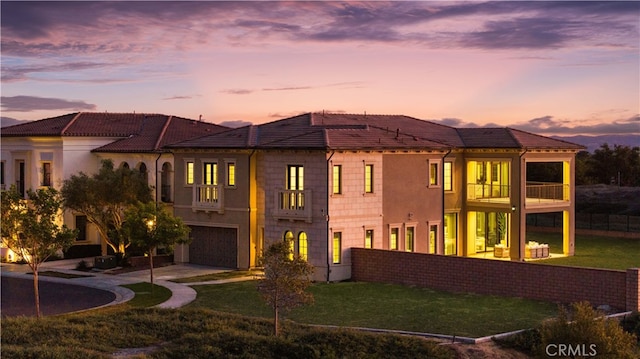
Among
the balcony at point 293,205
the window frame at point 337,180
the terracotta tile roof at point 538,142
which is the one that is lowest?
the balcony at point 293,205

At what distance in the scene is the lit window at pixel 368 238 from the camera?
37859 mm

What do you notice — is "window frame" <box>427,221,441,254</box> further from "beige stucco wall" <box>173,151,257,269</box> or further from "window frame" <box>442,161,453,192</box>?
"beige stucco wall" <box>173,151,257,269</box>

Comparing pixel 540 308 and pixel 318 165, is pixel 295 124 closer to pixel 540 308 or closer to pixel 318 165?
pixel 318 165

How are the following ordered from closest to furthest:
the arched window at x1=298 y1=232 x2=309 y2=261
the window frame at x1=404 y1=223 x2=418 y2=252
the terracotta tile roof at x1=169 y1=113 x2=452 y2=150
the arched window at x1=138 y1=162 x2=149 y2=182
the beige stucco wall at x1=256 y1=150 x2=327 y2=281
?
the beige stucco wall at x1=256 y1=150 x2=327 y2=281 → the arched window at x1=298 y1=232 x2=309 y2=261 → the terracotta tile roof at x1=169 y1=113 x2=452 y2=150 → the window frame at x1=404 y1=223 x2=418 y2=252 → the arched window at x1=138 y1=162 x2=149 y2=182

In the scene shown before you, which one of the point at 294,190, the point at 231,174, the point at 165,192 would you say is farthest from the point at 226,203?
the point at 165,192

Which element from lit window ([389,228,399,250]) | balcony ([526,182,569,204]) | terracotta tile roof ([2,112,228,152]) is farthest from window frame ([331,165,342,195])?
balcony ([526,182,569,204])

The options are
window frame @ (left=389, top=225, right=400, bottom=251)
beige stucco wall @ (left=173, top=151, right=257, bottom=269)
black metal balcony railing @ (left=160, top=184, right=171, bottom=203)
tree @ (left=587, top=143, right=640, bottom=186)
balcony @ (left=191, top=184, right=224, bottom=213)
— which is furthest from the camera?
tree @ (left=587, top=143, right=640, bottom=186)

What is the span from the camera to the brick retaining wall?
29094 mm

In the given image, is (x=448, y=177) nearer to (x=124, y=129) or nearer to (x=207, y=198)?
(x=207, y=198)

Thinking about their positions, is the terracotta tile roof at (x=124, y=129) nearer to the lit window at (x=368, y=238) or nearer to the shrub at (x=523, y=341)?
the lit window at (x=368, y=238)

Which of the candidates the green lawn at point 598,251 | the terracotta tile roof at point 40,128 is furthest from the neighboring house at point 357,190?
the terracotta tile roof at point 40,128

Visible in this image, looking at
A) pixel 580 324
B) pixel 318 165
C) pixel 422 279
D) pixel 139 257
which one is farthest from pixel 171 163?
pixel 580 324

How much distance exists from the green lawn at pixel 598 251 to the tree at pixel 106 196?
19109 mm

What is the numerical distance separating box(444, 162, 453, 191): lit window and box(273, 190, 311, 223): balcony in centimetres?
895
